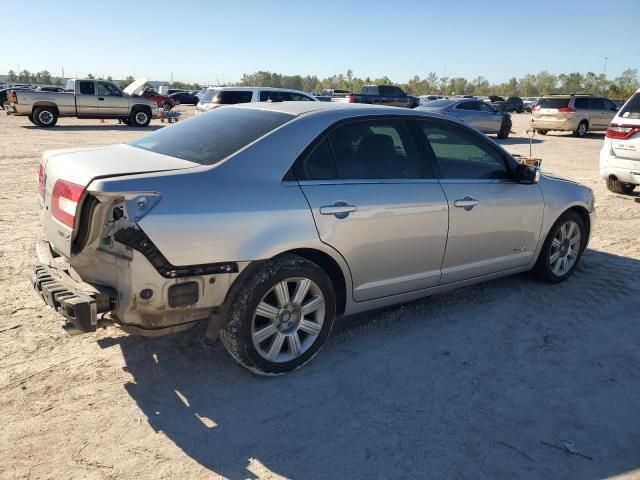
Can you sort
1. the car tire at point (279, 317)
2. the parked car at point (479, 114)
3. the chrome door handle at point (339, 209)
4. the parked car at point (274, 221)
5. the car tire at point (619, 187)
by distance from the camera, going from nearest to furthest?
the parked car at point (274, 221)
the car tire at point (279, 317)
the chrome door handle at point (339, 209)
the car tire at point (619, 187)
the parked car at point (479, 114)

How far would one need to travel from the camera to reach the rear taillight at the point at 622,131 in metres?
8.48

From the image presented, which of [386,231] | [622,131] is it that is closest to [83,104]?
[622,131]

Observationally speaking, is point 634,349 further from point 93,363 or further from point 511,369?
point 93,363

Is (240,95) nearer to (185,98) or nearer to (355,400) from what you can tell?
(355,400)

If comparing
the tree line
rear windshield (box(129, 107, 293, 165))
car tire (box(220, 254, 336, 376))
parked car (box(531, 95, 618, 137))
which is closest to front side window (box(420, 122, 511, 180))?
rear windshield (box(129, 107, 293, 165))

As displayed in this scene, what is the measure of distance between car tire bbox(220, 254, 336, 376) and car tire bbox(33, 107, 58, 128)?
70.1 feet

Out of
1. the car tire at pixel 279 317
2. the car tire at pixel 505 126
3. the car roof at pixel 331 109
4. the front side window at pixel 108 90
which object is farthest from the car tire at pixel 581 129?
the car tire at pixel 279 317

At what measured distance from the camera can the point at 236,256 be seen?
3.08 meters

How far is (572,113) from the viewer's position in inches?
901

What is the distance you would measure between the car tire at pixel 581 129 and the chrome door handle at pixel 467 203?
72.2ft

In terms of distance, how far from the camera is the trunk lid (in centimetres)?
299

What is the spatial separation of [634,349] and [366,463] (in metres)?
2.49

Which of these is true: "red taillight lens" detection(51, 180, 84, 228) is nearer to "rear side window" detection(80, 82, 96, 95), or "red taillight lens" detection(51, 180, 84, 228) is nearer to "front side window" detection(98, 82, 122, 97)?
"rear side window" detection(80, 82, 96, 95)

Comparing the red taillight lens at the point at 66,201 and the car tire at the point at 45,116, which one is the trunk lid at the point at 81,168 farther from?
the car tire at the point at 45,116
